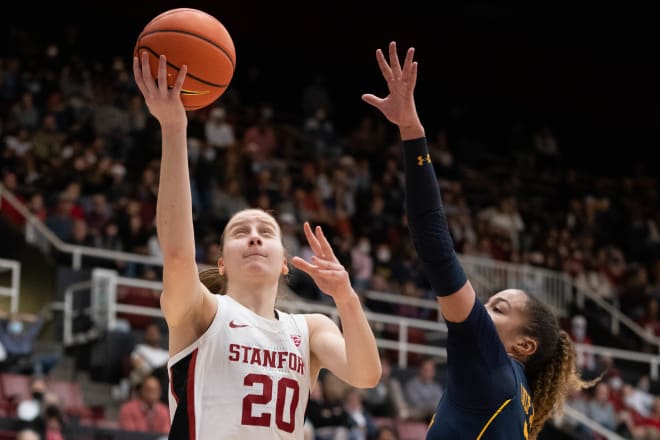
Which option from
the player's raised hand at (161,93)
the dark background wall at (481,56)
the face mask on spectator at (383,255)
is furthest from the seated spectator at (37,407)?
the dark background wall at (481,56)

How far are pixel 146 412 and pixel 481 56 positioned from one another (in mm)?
14268

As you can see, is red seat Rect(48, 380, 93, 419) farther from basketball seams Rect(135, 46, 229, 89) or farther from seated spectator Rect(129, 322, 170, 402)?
basketball seams Rect(135, 46, 229, 89)

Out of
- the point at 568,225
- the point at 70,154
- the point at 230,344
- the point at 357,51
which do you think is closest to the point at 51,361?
the point at 70,154

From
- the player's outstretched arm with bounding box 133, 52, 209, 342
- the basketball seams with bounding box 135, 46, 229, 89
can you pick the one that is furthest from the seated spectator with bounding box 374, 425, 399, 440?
the player's outstretched arm with bounding box 133, 52, 209, 342

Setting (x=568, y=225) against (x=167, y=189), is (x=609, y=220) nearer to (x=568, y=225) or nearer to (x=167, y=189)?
(x=568, y=225)

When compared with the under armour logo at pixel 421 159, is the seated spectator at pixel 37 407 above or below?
below

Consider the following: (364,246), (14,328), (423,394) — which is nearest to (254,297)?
(14,328)

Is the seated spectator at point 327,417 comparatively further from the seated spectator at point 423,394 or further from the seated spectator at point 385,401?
the seated spectator at point 423,394

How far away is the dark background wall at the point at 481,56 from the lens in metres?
19.1

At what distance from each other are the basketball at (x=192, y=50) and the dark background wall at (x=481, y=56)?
560 inches

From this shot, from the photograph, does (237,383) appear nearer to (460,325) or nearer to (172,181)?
(172,181)

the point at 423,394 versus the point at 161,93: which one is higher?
the point at 161,93

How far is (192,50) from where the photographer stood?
379cm

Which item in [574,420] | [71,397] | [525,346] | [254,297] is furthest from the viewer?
[574,420]
